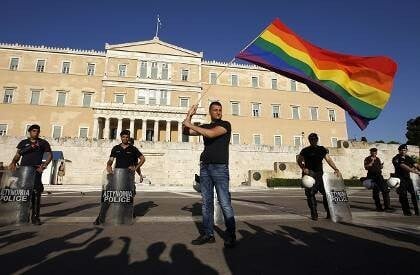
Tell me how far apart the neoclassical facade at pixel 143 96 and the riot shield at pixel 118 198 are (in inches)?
1455

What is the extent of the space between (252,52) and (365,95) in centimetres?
308

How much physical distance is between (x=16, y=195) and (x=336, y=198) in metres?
6.79

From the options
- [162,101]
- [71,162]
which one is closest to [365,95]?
[71,162]

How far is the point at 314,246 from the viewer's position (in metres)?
4.32

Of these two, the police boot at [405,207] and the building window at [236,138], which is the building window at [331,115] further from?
the police boot at [405,207]

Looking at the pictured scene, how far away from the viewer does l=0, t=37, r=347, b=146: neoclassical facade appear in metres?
45.3

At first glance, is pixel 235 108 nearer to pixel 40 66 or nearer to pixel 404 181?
pixel 40 66

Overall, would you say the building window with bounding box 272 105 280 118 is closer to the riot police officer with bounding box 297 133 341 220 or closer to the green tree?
the green tree

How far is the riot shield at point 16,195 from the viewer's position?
6.07 m

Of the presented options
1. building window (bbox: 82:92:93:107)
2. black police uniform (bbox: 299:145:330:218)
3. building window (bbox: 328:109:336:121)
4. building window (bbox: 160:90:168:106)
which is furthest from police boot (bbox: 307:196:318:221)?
building window (bbox: 328:109:336:121)

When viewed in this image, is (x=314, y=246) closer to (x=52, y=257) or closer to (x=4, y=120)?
(x=52, y=257)

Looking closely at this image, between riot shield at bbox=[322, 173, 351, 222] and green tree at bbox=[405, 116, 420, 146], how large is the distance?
66.8 m

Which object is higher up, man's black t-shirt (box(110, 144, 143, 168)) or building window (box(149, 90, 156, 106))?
building window (box(149, 90, 156, 106))

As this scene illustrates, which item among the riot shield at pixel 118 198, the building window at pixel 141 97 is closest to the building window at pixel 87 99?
the building window at pixel 141 97
